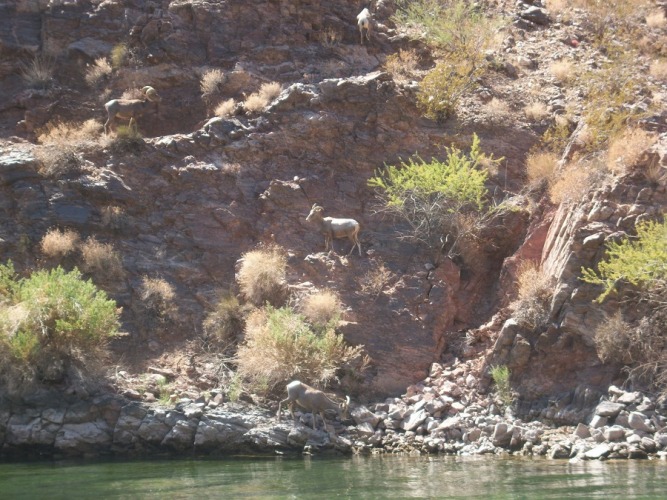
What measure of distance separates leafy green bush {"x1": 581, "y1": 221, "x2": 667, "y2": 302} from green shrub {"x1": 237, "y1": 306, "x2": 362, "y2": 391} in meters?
4.96

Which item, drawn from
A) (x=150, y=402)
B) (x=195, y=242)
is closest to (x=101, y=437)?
(x=150, y=402)

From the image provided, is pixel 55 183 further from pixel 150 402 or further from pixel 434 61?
pixel 434 61

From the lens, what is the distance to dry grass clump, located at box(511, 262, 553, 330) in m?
14.7

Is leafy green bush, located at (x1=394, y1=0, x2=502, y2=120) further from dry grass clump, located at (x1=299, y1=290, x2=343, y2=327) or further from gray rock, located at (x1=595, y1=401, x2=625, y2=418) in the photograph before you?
gray rock, located at (x1=595, y1=401, x2=625, y2=418)

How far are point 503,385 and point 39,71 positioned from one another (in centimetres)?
1624

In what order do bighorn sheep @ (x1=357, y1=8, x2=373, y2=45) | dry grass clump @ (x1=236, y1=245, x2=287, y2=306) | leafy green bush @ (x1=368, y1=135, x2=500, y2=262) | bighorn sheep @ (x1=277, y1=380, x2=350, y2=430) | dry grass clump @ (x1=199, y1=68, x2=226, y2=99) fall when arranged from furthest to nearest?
bighorn sheep @ (x1=357, y1=8, x2=373, y2=45), dry grass clump @ (x1=199, y1=68, x2=226, y2=99), leafy green bush @ (x1=368, y1=135, x2=500, y2=262), dry grass clump @ (x1=236, y1=245, x2=287, y2=306), bighorn sheep @ (x1=277, y1=380, x2=350, y2=430)

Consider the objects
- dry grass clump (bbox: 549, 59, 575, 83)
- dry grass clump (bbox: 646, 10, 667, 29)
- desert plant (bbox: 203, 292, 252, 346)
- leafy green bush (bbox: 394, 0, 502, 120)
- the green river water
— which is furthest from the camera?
dry grass clump (bbox: 646, 10, 667, 29)

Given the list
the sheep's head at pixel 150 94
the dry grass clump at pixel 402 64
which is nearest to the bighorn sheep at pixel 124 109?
the sheep's head at pixel 150 94

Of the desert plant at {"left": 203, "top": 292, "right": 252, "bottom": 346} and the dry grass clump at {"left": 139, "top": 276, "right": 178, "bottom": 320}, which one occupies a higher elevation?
the dry grass clump at {"left": 139, "top": 276, "right": 178, "bottom": 320}

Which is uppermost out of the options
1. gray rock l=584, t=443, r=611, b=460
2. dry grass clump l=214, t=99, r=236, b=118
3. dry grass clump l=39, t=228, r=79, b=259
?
dry grass clump l=214, t=99, r=236, b=118

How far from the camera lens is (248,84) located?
2209cm

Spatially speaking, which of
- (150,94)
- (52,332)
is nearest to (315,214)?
(52,332)

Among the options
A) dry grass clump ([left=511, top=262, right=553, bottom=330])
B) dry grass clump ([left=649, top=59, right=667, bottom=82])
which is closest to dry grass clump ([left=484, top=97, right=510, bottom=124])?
dry grass clump ([left=649, top=59, right=667, bottom=82])

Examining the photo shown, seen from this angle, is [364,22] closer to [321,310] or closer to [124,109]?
[124,109]
